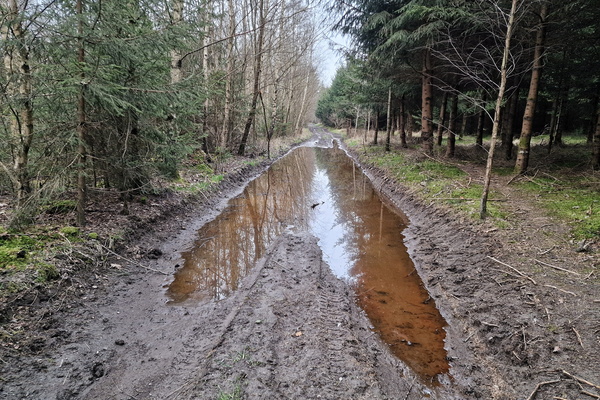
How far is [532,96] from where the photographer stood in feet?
29.8

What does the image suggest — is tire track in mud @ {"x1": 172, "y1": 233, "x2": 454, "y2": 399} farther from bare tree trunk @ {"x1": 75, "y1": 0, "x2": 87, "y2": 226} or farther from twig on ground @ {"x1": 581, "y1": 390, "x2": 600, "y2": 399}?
bare tree trunk @ {"x1": 75, "y1": 0, "x2": 87, "y2": 226}

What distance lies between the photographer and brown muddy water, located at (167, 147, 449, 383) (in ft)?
14.3

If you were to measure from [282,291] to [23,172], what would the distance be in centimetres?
496

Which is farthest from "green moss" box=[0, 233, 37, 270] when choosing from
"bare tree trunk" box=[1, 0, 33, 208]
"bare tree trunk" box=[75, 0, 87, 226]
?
"bare tree trunk" box=[75, 0, 87, 226]

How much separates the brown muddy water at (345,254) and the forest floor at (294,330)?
0.26 meters

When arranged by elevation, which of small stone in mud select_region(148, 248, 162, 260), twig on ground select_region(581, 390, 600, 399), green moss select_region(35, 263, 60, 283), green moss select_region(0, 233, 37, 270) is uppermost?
green moss select_region(0, 233, 37, 270)

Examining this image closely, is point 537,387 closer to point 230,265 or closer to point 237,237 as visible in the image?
point 230,265

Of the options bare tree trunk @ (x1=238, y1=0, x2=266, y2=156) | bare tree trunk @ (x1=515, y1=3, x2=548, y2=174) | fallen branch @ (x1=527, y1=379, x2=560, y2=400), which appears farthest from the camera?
bare tree trunk @ (x1=238, y1=0, x2=266, y2=156)

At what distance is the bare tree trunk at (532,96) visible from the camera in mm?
8516

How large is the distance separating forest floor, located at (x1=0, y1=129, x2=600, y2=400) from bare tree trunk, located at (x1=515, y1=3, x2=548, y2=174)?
14.6 feet

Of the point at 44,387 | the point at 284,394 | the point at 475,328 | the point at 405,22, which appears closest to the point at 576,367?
the point at 475,328

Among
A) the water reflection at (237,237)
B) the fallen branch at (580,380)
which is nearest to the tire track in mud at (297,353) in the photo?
the water reflection at (237,237)

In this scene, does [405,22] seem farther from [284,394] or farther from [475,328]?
[284,394]

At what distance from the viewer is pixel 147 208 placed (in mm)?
7559
